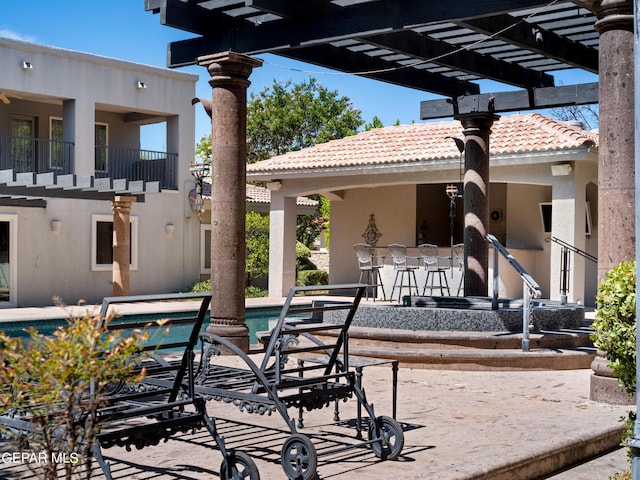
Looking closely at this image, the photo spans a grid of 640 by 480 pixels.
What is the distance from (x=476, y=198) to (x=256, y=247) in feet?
40.4

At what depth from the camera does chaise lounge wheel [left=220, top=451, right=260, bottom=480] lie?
4.33 meters

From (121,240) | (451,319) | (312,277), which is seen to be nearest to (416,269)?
(121,240)

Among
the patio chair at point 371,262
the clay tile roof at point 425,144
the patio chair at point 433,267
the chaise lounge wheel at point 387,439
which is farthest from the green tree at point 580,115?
the chaise lounge wheel at point 387,439

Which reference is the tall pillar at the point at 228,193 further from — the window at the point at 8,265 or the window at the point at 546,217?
the window at the point at 8,265

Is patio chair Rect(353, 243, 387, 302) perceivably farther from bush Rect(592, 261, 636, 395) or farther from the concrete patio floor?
bush Rect(592, 261, 636, 395)

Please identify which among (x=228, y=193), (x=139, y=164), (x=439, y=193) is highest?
(x=139, y=164)

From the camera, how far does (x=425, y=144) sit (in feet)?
64.3

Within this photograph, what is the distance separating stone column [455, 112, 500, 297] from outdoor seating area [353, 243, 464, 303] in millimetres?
4403

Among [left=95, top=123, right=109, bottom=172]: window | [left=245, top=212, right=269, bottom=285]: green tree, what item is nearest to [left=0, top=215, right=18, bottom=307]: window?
[left=95, top=123, right=109, bottom=172]: window

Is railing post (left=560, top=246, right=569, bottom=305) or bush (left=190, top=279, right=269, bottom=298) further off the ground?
railing post (left=560, top=246, right=569, bottom=305)

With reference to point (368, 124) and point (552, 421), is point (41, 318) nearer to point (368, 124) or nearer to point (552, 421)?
point (552, 421)

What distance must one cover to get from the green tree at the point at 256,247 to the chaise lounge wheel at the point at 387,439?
18617 millimetres

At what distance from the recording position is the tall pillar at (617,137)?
7105 mm

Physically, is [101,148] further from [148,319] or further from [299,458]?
[299,458]
